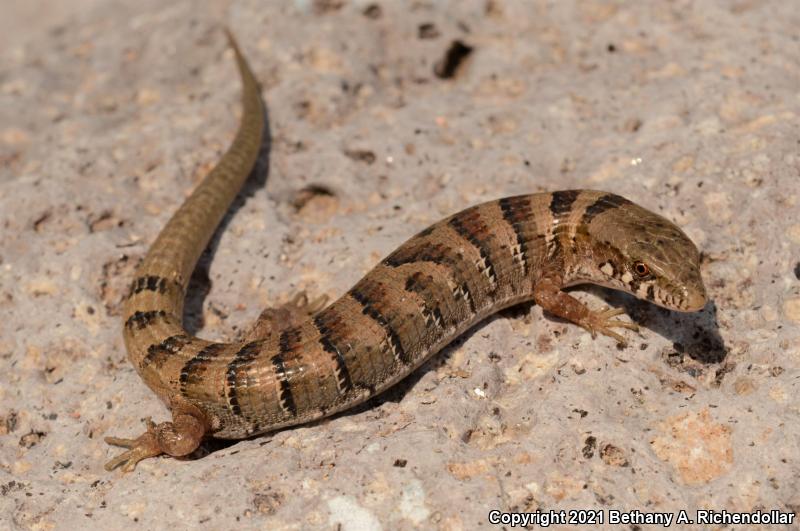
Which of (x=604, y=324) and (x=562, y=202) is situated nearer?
(x=604, y=324)

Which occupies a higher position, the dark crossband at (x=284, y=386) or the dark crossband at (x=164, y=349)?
the dark crossband at (x=164, y=349)

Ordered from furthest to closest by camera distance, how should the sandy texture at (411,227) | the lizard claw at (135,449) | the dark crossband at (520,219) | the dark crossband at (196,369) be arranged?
the dark crossband at (520,219) → the dark crossband at (196,369) → the lizard claw at (135,449) → the sandy texture at (411,227)

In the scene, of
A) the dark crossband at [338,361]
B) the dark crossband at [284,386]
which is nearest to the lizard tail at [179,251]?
the dark crossband at [284,386]

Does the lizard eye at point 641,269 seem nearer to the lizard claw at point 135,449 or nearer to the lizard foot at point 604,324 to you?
the lizard foot at point 604,324

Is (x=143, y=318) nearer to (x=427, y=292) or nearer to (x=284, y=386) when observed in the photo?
(x=284, y=386)

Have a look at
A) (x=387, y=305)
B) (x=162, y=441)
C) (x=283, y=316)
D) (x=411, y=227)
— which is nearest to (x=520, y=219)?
(x=411, y=227)

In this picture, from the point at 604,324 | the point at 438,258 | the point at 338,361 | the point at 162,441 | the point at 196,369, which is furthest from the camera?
the point at 438,258

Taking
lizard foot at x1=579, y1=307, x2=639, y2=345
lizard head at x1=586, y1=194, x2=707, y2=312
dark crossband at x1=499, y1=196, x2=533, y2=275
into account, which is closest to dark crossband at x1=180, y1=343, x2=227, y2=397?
dark crossband at x1=499, y1=196, x2=533, y2=275
